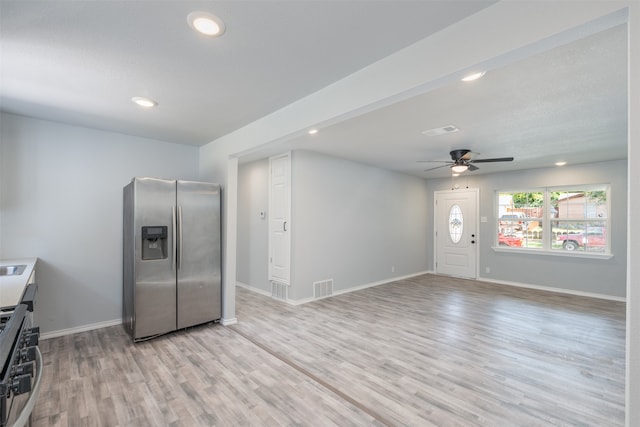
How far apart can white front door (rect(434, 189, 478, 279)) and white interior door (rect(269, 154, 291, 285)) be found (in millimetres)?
4467

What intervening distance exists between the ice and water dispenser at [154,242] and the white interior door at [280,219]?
6.27ft

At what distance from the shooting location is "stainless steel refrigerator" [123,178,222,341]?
3.28 metres

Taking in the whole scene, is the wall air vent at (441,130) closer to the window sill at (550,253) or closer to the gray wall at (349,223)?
the gray wall at (349,223)

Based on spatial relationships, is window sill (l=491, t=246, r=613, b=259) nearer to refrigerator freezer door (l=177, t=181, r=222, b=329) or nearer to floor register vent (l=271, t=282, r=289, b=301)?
floor register vent (l=271, t=282, r=289, b=301)

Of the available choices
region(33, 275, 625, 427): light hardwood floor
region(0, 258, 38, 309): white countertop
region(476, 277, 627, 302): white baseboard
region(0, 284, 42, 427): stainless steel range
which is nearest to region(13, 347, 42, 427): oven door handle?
region(0, 284, 42, 427): stainless steel range

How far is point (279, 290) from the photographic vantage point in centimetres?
505

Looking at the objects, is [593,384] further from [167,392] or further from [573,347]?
[167,392]

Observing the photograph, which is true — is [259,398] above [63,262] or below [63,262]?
below

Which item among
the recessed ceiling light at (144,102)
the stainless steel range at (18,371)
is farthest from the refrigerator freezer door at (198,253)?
the stainless steel range at (18,371)

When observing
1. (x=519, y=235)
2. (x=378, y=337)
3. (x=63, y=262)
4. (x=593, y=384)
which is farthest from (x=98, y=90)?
(x=519, y=235)

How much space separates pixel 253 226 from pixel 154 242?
2419 millimetres

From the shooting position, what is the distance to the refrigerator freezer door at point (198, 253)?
355cm

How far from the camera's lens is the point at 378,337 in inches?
138

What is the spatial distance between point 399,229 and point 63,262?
5.95 m
